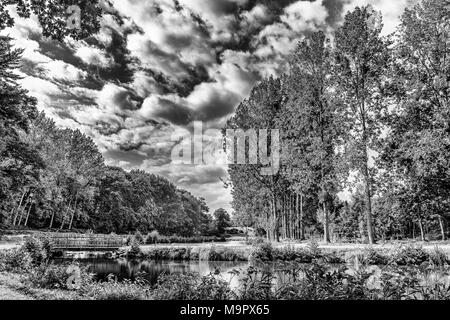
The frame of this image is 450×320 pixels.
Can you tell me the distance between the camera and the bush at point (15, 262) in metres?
12.6

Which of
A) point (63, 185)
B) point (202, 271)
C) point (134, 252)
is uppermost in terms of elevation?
point (63, 185)

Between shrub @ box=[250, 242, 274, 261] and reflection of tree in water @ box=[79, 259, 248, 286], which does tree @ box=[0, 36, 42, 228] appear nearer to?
reflection of tree in water @ box=[79, 259, 248, 286]

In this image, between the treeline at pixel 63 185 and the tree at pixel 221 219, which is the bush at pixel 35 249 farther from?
the tree at pixel 221 219

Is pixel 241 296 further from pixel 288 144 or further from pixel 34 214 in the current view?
pixel 34 214

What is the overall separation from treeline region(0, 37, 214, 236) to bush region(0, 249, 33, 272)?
237 inches

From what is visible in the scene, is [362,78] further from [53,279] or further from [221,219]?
[221,219]

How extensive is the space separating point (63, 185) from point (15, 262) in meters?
37.7

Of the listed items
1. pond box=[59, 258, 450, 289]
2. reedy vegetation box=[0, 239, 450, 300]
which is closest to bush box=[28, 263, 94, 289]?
reedy vegetation box=[0, 239, 450, 300]

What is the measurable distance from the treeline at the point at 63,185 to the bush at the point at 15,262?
6.02 meters

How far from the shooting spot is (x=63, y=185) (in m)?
48.5

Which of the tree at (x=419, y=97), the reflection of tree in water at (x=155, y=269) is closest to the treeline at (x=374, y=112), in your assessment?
the tree at (x=419, y=97)

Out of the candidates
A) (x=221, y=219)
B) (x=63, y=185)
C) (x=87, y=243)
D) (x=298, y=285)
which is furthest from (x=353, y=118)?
(x=221, y=219)

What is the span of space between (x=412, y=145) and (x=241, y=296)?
18640 mm

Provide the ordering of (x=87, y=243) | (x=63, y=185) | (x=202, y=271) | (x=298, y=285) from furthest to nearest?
(x=63, y=185) → (x=87, y=243) → (x=202, y=271) → (x=298, y=285)
